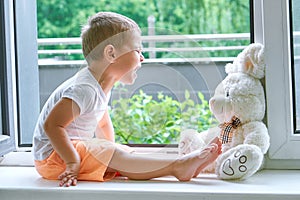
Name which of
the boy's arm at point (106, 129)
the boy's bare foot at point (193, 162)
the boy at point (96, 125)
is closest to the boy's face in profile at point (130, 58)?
the boy at point (96, 125)

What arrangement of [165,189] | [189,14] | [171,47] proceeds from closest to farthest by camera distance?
1. [165,189]
2. [171,47]
3. [189,14]

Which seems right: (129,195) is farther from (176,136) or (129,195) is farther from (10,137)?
(10,137)

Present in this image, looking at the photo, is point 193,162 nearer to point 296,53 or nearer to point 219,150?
point 219,150

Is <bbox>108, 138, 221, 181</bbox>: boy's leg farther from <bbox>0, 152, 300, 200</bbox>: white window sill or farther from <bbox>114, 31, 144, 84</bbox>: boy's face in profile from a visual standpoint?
<bbox>114, 31, 144, 84</bbox>: boy's face in profile

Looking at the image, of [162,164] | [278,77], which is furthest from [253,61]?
[162,164]

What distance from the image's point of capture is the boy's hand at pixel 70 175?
1.30 m

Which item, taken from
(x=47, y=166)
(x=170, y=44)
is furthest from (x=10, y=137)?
(x=170, y=44)

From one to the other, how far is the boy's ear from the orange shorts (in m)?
0.19

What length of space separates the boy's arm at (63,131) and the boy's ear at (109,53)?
0.13 meters

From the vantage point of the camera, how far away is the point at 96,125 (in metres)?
1.40

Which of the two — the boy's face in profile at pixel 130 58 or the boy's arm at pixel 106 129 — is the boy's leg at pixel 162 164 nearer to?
the boy's arm at pixel 106 129

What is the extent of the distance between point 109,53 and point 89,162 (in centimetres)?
25

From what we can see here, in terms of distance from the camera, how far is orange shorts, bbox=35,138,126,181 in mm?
1343

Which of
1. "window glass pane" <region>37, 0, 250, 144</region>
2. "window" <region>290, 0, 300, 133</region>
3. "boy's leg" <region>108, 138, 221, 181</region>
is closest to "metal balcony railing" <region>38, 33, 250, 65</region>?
"window glass pane" <region>37, 0, 250, 144</region>
